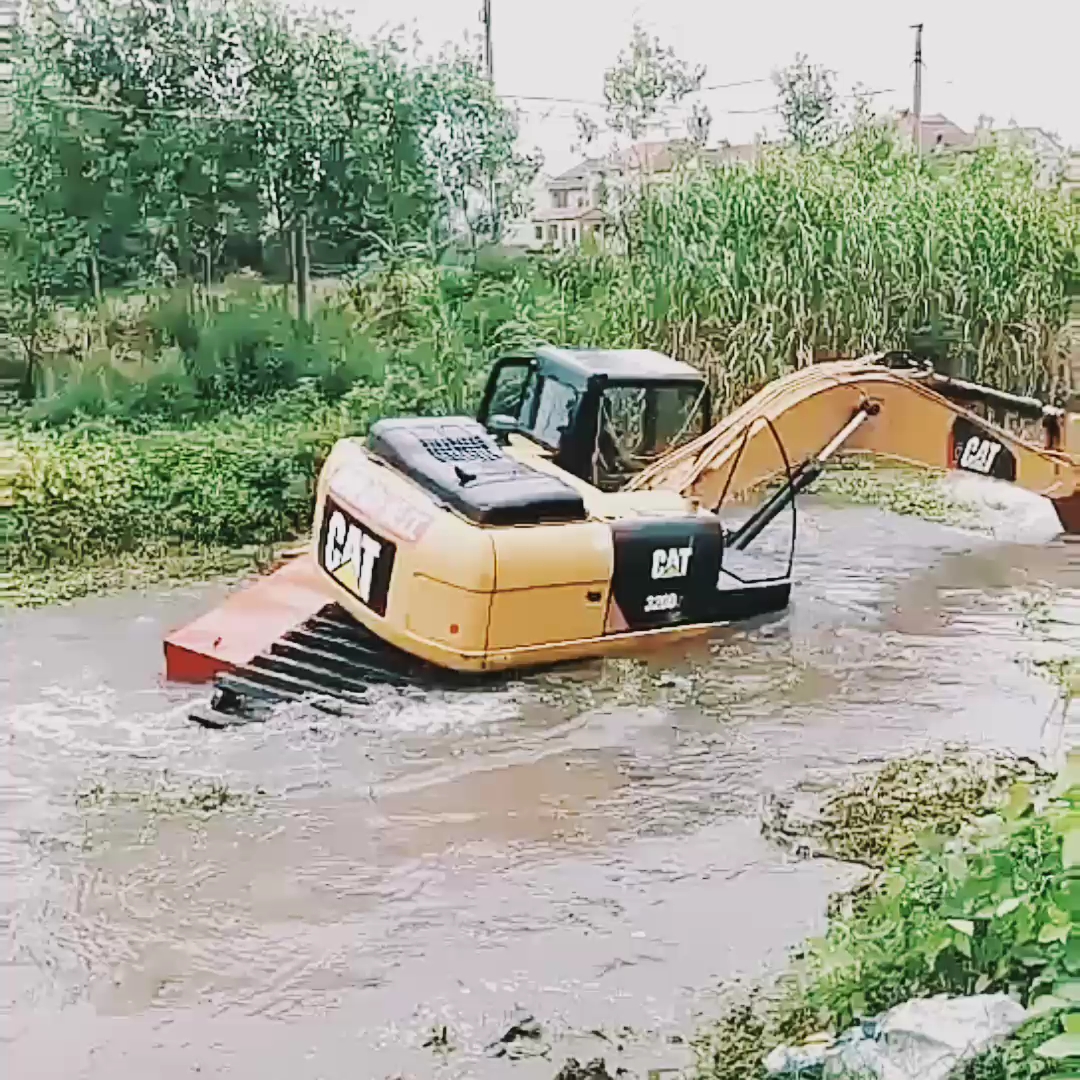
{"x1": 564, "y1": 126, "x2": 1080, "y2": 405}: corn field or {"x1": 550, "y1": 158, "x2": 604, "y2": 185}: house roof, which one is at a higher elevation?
{"x1": 550, "y1": 158, "x2": 604, "y2": 185}: house roof

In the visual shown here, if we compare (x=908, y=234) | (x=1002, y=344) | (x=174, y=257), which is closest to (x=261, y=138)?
(x=174, y=257)

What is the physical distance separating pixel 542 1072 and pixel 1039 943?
1.37 meters

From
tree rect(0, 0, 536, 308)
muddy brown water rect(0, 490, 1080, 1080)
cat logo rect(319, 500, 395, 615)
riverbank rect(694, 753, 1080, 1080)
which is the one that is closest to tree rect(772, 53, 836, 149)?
tree rect(0, 0, 536, 308)

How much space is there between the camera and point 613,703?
720 centimetres

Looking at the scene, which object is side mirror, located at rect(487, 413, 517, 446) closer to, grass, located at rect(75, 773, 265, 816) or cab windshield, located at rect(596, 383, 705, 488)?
cab windshield, located at rect(596, 383, 705, 488)

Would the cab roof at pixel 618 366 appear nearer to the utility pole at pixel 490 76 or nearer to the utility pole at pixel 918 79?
the utility pole at pixel 490 76

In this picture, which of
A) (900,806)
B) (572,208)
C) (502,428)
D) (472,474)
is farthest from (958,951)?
(572,208)

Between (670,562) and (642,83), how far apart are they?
9.86 meters

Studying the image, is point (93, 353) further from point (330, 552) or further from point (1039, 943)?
point (1039, 943)

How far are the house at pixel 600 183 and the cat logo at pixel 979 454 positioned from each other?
16.2 feet

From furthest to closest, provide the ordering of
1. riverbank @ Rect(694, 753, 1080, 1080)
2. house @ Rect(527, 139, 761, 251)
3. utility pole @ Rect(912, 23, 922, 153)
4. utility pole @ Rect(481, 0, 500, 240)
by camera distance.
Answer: utility pole @ Rect(912, 23, 922, 153)
utility pole @ Rect(481, 0, 500, 240)
house @ Rect(527, 139, 761, 251)
riverbank @ Rect(694, 753, 1080, 1080)

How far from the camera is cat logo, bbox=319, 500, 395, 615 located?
7.29 metres

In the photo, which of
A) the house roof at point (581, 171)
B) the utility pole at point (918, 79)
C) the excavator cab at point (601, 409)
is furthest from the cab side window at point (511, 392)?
the utility pole at point (918, 79)

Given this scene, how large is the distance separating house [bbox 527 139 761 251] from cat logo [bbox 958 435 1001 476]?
4928mm
